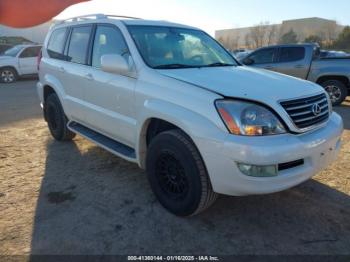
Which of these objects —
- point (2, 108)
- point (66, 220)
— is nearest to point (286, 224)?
point (66, 220)

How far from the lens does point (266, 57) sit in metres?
9.70

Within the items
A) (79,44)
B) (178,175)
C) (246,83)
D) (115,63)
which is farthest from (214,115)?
(79,44)

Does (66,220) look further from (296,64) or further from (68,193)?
(296,64)

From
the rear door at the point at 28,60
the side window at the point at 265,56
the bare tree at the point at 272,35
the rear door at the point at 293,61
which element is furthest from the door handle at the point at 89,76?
the bare tree at the point at 272,35

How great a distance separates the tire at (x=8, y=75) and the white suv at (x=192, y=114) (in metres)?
11.9

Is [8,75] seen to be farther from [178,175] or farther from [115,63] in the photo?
[178,175]

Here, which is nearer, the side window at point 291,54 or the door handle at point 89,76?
the door handle at point 89,76

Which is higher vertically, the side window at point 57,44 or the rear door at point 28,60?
the side window at point 57,44

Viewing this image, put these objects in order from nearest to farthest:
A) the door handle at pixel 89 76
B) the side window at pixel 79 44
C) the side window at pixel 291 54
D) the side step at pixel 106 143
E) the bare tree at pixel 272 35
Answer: the side step at pixel 106 143, the door handle at pixel 89 76, the side window at pixel 79 44, the side window at pixel 291 54, the bare tree at pixel 272 35

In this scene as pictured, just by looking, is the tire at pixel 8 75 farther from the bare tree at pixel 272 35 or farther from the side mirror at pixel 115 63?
the bare tree at pixel 272 35

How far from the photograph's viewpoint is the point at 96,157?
492 cm

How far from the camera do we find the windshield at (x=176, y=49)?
361 cm

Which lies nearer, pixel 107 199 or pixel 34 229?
pixel 34 229

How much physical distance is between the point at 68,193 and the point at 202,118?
189 centimetres
